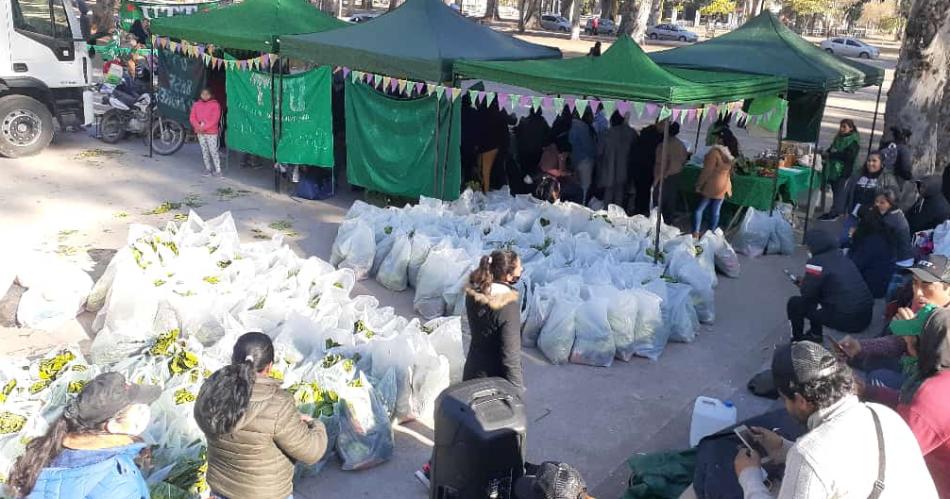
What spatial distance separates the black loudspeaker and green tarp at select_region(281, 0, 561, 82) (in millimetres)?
6278

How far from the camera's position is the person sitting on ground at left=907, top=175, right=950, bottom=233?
29.7ft

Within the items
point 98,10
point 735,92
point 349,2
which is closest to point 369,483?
point 735,92

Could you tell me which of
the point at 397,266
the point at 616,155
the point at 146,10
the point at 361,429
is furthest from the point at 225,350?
the point at 146,10

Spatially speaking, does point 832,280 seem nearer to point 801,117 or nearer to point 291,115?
point 801,117

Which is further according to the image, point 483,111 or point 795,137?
point 795,137

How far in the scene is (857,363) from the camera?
5438 mm

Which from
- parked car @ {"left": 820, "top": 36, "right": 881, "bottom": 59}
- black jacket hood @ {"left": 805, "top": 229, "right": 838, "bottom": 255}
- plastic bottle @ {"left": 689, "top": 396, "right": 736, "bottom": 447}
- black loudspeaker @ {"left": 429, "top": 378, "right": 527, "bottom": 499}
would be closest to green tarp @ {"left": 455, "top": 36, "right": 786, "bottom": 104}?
black jacket hood @ {"left": 805, "top": 229, "right": 838, "bottom": 255}

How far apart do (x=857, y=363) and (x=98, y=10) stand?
26.8 meters

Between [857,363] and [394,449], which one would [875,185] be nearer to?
[857,363]

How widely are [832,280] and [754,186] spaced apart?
3.98 meters

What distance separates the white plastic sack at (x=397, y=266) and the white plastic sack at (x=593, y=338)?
1987 mm

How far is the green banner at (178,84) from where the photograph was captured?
43.2 feet

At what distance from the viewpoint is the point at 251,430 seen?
10.7 ft

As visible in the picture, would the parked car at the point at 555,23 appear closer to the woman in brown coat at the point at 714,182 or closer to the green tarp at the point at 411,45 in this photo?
the green tarp at the point at 411,45
